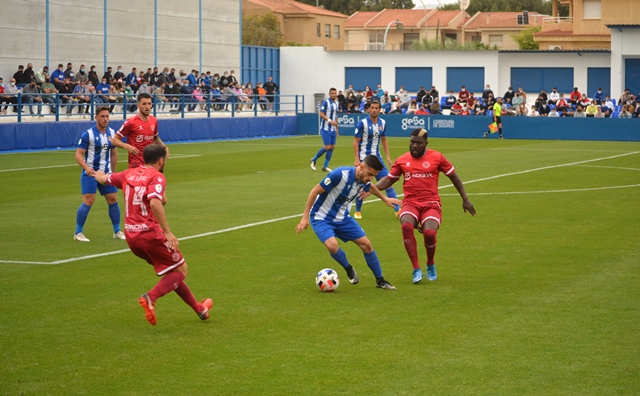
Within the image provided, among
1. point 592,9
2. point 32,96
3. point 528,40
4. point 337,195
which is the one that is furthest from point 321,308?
point 528,40

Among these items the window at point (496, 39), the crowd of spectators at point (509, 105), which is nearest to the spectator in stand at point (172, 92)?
the crowd of spectators at point (509, 105)

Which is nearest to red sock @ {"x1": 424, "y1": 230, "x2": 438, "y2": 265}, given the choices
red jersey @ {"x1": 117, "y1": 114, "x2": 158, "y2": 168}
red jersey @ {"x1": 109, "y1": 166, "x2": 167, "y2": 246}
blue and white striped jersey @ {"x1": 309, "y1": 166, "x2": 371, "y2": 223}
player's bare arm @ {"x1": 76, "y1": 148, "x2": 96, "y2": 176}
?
blue and white striped jersey @ {"x1": 309, "y1": 166, "x2": 371, "y2": 223}

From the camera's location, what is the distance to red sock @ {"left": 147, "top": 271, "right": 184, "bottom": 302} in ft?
28.9

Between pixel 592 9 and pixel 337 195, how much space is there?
65109 mm

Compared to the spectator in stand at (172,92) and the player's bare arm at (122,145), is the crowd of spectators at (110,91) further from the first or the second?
the player's bare arm at (122,145)

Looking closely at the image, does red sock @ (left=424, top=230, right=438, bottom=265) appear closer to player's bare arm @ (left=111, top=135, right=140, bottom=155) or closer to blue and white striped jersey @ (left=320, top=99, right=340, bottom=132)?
player's bare arm @ (left=111, top=135, right=140, bottom=155)

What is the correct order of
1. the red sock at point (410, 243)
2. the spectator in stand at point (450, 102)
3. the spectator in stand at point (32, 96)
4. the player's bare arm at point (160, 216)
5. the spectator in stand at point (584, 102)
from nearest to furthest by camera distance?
the player's bare arm at point (160, 216), the red sock at point (410, 243), the spectator in stand at point (32, 96), the spectator in stand at point (584, 102), the spectator in stand at point (450, 102)

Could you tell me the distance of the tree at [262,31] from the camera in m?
97.5

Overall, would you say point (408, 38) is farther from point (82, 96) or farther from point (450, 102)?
point (82, 96)

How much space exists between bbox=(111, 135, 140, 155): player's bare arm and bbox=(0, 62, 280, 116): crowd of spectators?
20188 mm

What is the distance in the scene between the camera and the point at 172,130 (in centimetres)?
4041

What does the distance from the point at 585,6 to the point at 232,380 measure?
226 ft

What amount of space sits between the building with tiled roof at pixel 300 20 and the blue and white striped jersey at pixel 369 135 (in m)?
87.3

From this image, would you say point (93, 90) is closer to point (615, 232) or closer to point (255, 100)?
point (255, 100)
